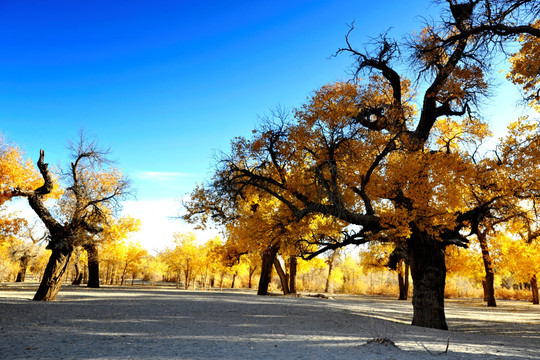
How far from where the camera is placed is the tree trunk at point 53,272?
1608cm

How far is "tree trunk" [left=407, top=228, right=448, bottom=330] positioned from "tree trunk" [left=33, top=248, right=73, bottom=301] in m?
16.0

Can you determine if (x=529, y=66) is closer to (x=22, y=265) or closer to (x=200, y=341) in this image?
(x=200, y=341)

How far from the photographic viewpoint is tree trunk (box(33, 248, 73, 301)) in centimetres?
1608

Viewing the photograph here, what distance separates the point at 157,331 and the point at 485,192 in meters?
13.1

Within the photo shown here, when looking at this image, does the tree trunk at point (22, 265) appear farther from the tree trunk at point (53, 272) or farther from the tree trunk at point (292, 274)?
the tree trunk at point (292, 274)

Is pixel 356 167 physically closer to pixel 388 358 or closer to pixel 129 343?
pixel 388 358

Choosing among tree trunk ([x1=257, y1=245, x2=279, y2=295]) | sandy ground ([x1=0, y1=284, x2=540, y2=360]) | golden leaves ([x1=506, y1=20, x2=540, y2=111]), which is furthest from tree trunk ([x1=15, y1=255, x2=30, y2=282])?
golden leaves ([x1=506, y1=20, x2=540, y2=111])

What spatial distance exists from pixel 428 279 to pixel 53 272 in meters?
17.1

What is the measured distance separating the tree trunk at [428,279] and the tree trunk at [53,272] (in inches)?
629

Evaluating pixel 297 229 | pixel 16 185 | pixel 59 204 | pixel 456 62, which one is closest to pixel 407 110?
pixel 456 62

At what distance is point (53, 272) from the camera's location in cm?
1614

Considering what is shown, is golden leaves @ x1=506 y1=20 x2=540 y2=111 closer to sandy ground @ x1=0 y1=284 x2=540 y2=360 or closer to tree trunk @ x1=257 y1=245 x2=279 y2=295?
sandy ground @ x1=0 y1=284 x2=540 y2=360

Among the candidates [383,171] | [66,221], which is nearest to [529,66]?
[383,171]

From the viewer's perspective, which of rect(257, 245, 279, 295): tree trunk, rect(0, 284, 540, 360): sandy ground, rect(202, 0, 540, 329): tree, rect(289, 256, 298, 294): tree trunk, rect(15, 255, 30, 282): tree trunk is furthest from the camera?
rect(15, 255, 30, 282): tree trunk
